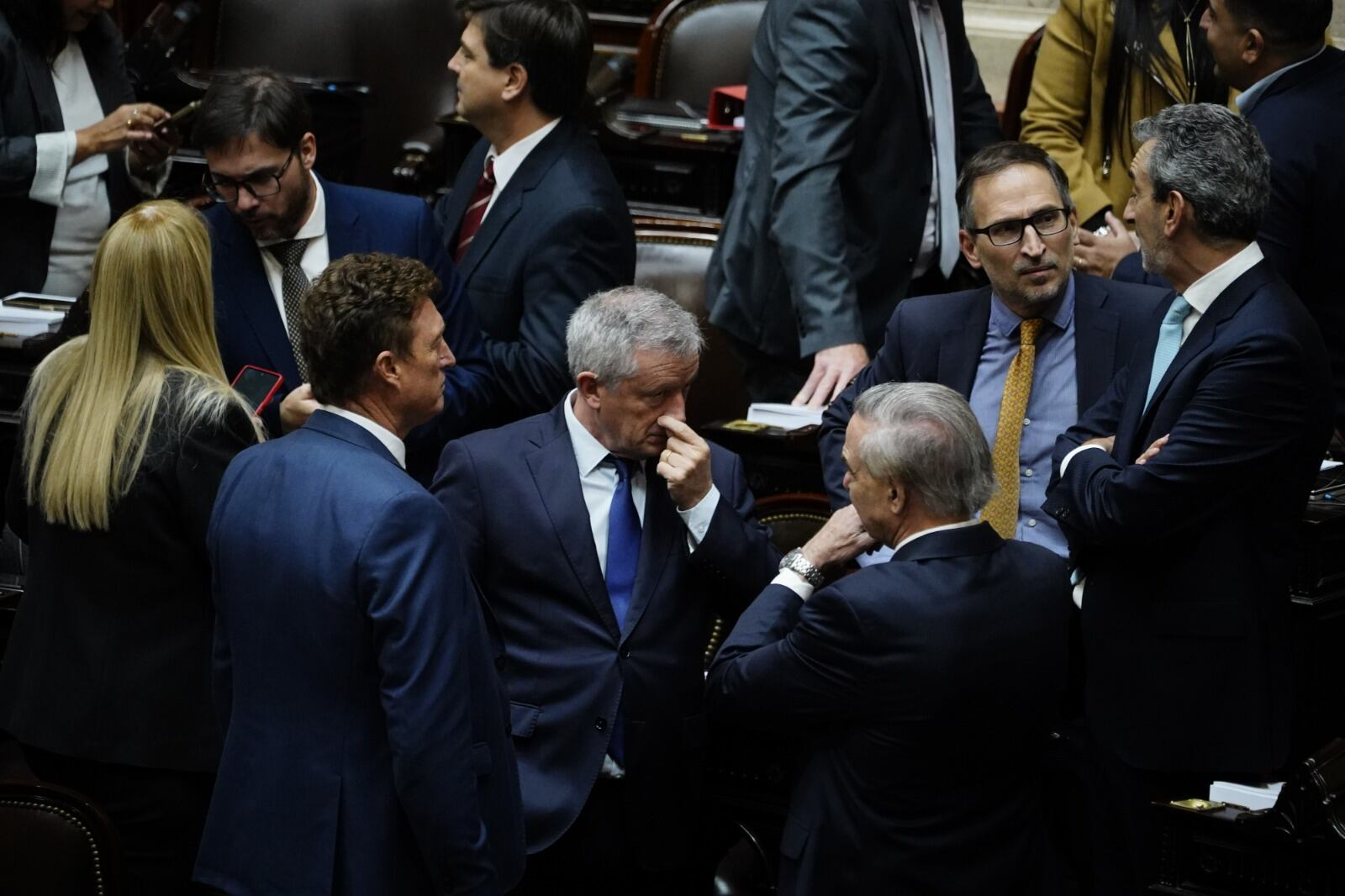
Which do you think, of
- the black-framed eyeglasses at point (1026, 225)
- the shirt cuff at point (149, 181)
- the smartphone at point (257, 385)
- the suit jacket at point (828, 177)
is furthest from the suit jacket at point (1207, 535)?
the shirt cuff at point (149, 181)

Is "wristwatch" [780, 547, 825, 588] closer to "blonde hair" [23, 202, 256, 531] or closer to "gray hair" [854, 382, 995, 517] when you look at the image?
"gray hair" [854, 382, 995, 517]

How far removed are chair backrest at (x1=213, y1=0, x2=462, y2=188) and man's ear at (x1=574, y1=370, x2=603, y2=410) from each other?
3.81m

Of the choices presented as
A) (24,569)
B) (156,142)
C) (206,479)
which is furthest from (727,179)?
(206,479)

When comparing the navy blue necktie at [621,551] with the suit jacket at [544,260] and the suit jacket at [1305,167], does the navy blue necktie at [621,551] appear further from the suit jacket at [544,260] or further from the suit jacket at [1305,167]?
the suit jacket at [1305,167]

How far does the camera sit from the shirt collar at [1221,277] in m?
2.69

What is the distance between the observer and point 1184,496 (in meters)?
2.63

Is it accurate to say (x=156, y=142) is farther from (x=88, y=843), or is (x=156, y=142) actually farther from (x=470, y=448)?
(x=88, y=843)

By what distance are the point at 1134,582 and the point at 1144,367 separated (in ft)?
1.14

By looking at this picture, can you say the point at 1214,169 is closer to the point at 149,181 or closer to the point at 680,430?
the point at 680,430

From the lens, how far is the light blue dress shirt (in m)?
3.04

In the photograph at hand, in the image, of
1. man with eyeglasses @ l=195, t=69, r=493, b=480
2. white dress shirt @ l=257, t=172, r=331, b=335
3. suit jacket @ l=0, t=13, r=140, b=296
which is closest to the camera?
man with eyeglasses @ l=195, t=69, r=493, b=480

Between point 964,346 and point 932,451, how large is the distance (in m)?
0.69

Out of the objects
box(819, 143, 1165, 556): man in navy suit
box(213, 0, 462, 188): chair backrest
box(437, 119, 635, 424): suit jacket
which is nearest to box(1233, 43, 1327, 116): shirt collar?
box(819, 143, 1165, 556): man in navy suit

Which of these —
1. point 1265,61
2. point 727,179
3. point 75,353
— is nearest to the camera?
point 75,353
